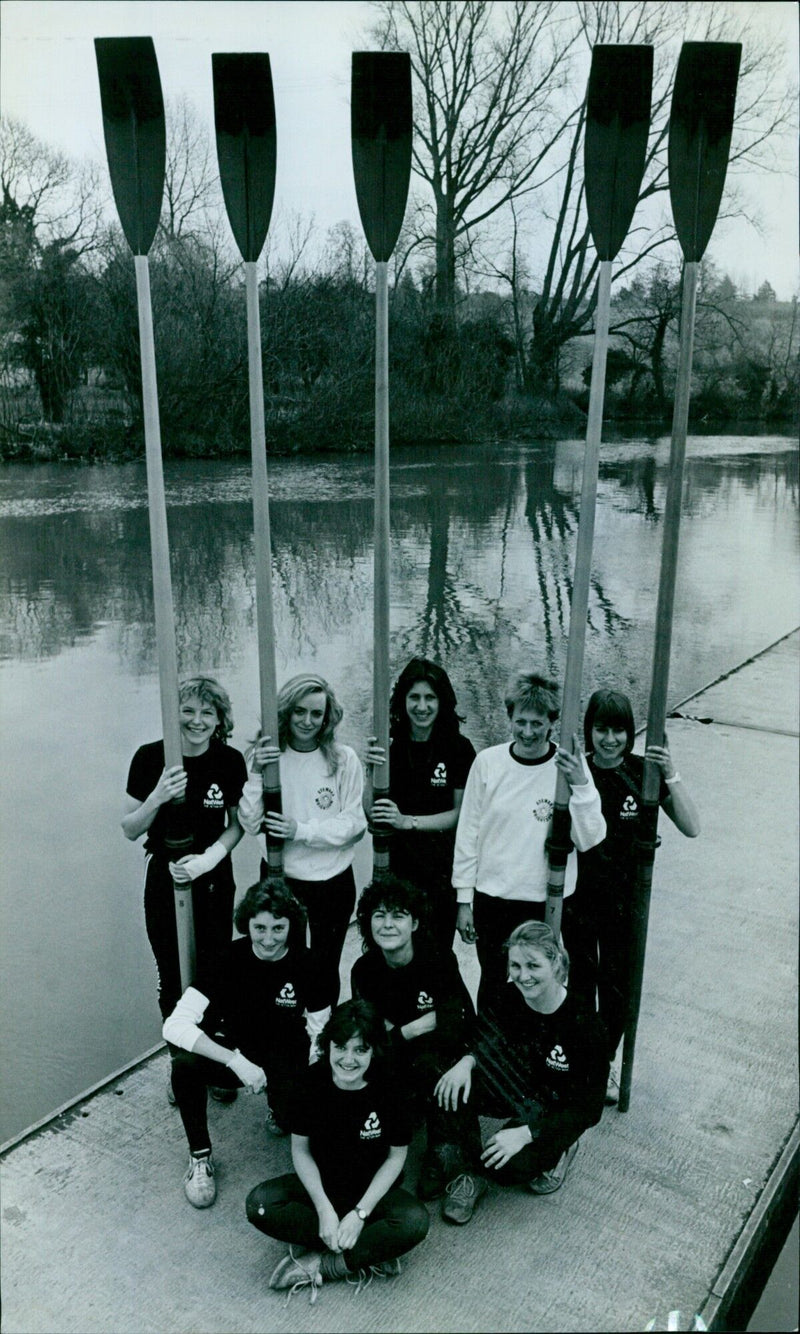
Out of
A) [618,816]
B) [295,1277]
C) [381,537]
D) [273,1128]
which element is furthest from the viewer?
[618,816]

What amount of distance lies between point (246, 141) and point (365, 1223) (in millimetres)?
2098

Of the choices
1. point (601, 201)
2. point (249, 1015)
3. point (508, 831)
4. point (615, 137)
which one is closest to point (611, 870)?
point (508, 831)

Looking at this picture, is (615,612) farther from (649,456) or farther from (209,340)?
(209,340)

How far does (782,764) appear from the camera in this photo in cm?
454

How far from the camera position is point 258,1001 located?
2.03 meters

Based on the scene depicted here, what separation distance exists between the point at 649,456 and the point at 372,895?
17.0 ft

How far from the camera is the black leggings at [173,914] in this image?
87.7 inches

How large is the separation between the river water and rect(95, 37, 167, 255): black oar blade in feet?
6.95

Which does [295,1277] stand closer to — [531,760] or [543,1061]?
[543,1061]

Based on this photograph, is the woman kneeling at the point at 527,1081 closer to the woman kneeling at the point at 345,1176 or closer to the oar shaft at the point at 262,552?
the woman kneeling at the point at 345,1176

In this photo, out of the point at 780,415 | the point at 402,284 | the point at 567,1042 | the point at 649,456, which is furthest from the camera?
the point at 649,456

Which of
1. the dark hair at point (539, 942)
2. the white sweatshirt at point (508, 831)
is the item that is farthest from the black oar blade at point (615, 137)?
the dark hair at point (539, 942)

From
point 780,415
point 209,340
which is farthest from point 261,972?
point 780,415

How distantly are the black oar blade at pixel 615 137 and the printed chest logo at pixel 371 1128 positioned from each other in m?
1.73
